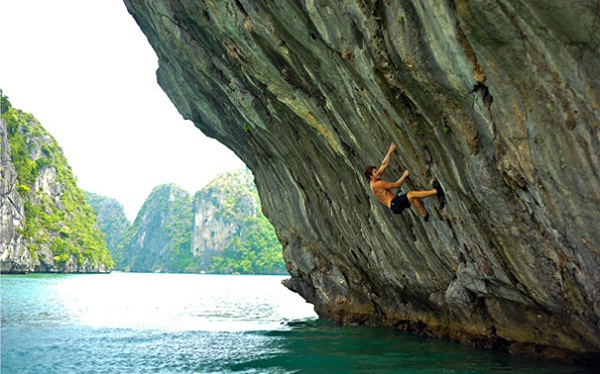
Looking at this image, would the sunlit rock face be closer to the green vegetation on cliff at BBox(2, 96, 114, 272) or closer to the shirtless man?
the shirtless man

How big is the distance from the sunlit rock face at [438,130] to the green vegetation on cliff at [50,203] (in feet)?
298

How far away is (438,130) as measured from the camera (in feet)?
34.2

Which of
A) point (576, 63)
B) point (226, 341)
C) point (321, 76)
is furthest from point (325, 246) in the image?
point (576, 63)

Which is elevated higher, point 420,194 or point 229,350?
point 420,194

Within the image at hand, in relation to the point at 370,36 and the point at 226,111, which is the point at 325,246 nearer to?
the point at 226,111

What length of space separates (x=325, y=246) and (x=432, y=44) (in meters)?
14.5

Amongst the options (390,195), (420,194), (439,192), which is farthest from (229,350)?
(439,192)

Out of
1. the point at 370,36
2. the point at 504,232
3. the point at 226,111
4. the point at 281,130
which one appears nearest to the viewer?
the point at 370,36

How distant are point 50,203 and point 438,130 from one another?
4501 inches

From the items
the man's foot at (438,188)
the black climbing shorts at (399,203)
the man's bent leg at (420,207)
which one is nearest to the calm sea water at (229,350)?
the man's bent leg at (420,207)

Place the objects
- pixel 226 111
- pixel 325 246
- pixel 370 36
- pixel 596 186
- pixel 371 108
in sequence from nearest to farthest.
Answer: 1. pixel 596 186
2. pixel 370 36
3. pixel 371 108
4. pixel 226 111
5. pixel 325 246

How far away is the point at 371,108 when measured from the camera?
11.6m

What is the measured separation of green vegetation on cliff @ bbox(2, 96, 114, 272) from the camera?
10000 cm

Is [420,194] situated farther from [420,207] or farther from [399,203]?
[420,207]
